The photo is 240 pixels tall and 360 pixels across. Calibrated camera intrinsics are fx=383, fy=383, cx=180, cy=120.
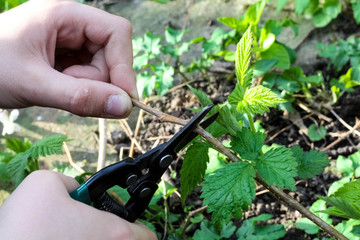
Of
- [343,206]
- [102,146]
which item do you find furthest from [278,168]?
[102,146]

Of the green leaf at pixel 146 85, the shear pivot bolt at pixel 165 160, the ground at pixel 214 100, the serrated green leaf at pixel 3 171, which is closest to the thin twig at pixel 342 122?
the ground at pixel 214 100

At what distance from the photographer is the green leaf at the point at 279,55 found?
1980mm

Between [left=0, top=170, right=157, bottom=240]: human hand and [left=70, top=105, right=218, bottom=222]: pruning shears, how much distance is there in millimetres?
89

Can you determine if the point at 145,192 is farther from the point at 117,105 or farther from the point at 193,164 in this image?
the point at 117,105

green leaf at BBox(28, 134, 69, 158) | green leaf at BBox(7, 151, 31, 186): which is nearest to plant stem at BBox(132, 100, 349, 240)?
green leaf at BBox(28, 134, 69, 158)

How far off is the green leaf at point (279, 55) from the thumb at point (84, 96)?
1.03 meters

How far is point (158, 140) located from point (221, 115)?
938 mm

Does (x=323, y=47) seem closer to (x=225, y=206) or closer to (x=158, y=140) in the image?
(x=158, y=140)

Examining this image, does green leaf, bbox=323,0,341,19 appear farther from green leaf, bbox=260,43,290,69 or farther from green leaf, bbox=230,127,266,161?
green leaf, bbox=230,127,266,161

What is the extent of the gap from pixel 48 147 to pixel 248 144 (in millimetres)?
808

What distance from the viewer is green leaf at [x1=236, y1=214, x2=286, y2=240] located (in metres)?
1.42

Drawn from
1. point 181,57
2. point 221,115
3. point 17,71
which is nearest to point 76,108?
point 17,71

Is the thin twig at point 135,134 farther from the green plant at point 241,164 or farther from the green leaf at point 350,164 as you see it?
the green leaf at point 350,164

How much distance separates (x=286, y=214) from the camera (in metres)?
1.68
